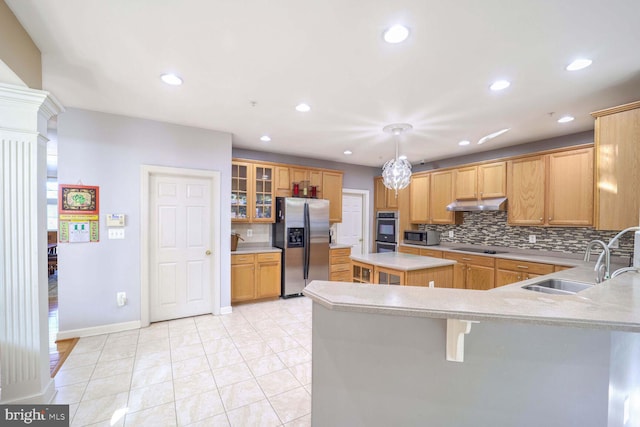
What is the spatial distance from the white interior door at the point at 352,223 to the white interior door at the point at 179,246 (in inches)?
116

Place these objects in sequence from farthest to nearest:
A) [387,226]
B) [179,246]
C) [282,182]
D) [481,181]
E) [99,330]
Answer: [387,226], [282,182], [481,181], [179,246], [99,330]

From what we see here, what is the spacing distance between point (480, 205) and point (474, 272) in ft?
3.53

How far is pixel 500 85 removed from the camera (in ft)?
7.39

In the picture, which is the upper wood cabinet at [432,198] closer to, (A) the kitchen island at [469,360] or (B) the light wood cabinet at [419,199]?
(B) the light wood cabinet at [419,199]

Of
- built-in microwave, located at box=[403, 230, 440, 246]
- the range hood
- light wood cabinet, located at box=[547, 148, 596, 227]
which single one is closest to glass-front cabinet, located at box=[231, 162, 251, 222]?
built-in microwave, located at box=[403, 230, 440, 246]

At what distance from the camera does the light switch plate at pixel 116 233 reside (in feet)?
10.1

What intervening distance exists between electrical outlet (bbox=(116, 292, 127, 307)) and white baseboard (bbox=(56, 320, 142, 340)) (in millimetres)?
248

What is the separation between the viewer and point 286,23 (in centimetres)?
158

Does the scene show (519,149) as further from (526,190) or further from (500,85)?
(500,85)

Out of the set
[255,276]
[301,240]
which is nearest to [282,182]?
[301,240]

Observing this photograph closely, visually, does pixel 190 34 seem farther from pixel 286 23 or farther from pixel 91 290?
pixel 91 290

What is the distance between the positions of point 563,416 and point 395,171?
7.92ft

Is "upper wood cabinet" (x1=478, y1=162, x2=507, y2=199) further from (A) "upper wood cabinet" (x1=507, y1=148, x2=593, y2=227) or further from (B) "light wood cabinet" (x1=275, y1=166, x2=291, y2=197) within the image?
(B) "light wood cabinet" (x1=275, y1=166, x2=291, y2=197)

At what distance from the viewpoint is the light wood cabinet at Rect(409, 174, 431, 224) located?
16.8 ft
